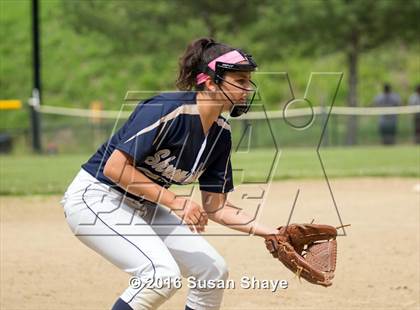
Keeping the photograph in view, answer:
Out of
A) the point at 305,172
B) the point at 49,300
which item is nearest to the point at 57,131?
the point at 305,172

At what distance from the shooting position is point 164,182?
4.61 m

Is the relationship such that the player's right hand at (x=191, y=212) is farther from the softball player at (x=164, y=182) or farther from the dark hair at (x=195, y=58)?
the dark hair at (x=195, y=58)

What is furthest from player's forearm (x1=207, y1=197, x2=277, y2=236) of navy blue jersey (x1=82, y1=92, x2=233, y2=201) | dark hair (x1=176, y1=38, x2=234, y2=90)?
dark hair (x1=176, y1=38, x2=234, y2=90)

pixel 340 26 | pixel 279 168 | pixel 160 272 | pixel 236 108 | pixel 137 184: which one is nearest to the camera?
pixel 160 272

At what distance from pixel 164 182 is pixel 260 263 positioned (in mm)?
3138

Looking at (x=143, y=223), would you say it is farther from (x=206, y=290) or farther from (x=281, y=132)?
(x=281, y=132)

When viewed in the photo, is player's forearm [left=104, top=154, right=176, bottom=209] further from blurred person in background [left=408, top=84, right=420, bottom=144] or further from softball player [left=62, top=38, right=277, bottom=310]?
blurred person in background [left=408, top=84, right=420, bottom=144]

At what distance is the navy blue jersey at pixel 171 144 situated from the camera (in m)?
4.16

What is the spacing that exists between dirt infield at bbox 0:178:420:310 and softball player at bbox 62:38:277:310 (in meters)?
1.81

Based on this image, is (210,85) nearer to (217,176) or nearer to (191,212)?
(217,176)

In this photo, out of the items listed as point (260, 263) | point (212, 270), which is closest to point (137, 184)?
point (212, 270)

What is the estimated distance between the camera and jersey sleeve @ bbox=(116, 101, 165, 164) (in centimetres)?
414

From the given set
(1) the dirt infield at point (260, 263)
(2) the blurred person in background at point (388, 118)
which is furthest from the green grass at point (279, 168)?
(2) the blurred person in background at point (388, 118)

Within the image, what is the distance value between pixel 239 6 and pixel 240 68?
23.1 meters
